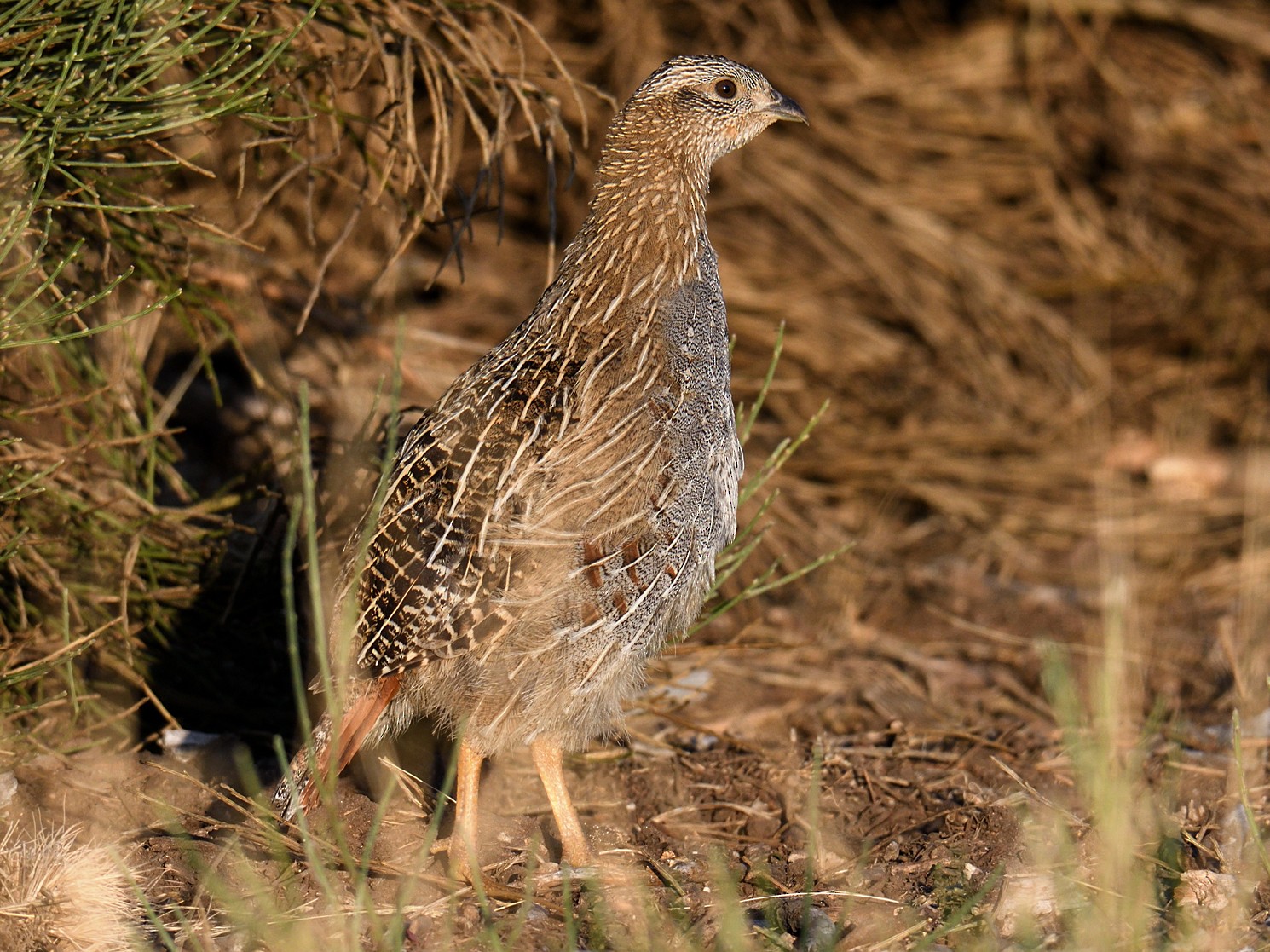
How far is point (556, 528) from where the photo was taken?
335 centimetres

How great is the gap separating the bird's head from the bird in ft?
0.77

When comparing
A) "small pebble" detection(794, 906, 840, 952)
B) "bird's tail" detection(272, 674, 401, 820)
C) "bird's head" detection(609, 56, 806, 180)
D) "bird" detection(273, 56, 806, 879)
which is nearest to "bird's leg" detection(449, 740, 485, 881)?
"bird" detection(273, 56, 806, 879)

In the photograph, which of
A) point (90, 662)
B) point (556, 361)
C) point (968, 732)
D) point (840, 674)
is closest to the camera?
point (556, 361)

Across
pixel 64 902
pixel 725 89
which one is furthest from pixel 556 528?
pixel 725 89

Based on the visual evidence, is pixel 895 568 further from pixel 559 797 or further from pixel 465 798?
pixel 465 798

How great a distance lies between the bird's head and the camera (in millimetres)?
3980

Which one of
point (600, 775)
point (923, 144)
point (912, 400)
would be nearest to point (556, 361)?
point (600, 775)

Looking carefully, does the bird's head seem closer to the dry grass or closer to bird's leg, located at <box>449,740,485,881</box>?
bird's leg, located at <box>449,740,485,881</box>

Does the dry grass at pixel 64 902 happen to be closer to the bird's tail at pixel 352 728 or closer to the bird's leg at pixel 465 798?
the bird's tail at pixel 352 728

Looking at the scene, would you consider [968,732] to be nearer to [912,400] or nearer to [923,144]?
[912,400]

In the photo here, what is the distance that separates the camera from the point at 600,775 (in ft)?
14.0

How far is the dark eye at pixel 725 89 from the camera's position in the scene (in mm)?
4074

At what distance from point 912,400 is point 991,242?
107cm

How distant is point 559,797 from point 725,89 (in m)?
2.04
